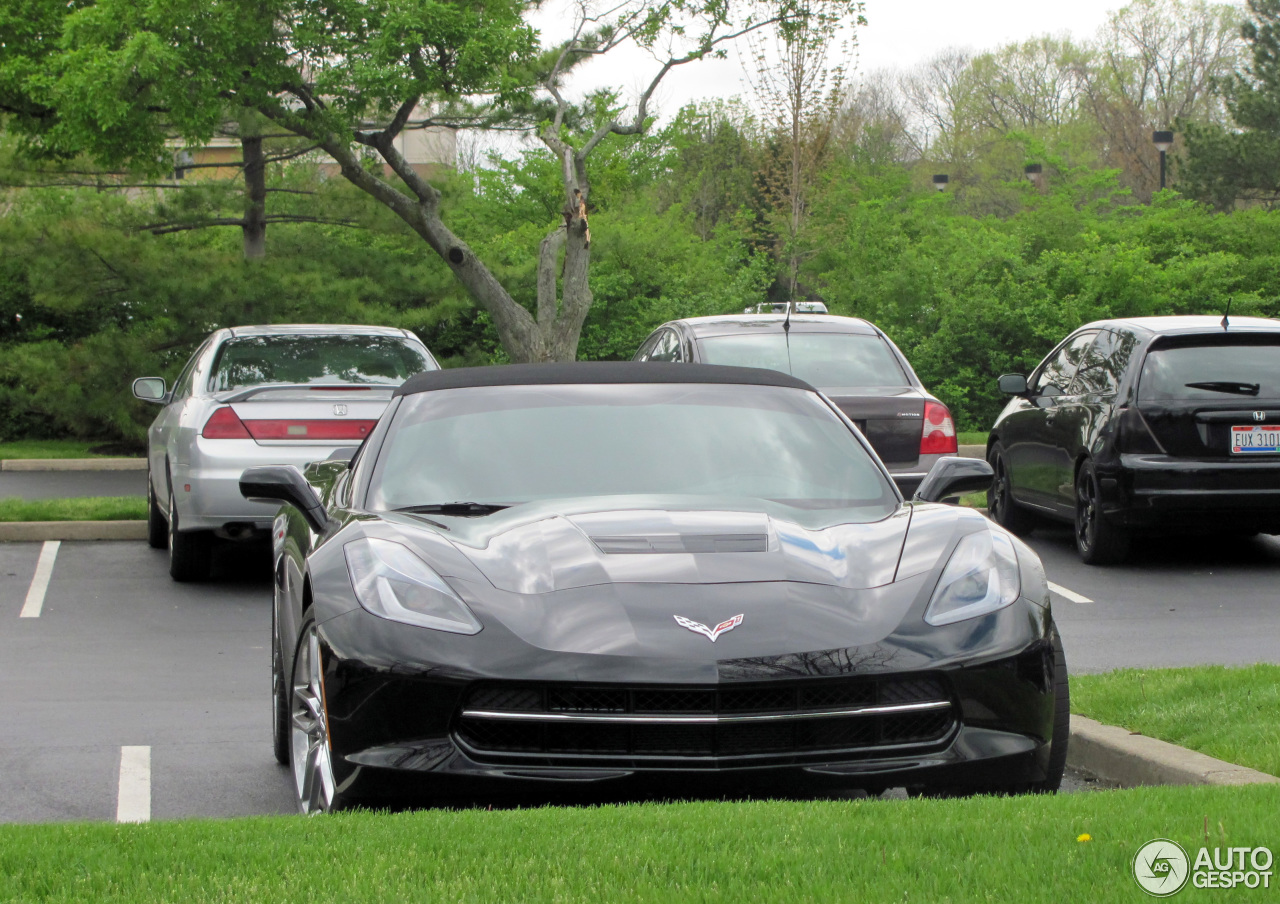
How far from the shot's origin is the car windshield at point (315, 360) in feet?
33.4

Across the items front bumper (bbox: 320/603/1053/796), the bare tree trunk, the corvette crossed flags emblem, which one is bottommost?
front bumper (bbox: 320/603/1053/796)

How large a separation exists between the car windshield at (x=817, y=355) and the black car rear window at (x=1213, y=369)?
172cm

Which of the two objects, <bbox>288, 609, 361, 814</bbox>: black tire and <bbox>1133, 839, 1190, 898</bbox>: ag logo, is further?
<bbox>288, 609, 361, 814</bbox>: black tire

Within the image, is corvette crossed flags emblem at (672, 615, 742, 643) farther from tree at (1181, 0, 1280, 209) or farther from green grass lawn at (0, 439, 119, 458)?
tree at (1181, 0, 1280, 209)

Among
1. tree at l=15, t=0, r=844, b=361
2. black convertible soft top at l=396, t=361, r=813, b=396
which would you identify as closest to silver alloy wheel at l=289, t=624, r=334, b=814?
black convertible soft top at l=396, t=361, r=813, b=396

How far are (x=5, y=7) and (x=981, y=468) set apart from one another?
17110mm

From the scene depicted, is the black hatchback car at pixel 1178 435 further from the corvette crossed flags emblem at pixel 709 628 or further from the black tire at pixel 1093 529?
the corvette crossed flags emblem at pixel 709 628

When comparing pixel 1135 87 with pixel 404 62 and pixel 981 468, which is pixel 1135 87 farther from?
pixel 981 468

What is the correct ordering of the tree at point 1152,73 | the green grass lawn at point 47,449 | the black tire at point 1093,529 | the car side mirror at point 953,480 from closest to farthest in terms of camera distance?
the car side mirror at point 953,480, the black tire at point 1093,529, the green grass lawn at point 47,449, the tree at point 1152,73

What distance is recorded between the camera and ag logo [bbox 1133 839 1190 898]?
3.18 meters

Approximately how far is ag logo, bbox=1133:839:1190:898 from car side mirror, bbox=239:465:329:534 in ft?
9.06

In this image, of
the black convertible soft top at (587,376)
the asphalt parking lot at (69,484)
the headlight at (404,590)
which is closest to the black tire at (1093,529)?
the black convertible soft top at (587,376)

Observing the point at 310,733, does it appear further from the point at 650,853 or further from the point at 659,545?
the point at 650,853

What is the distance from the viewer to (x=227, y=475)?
9.48 metres
